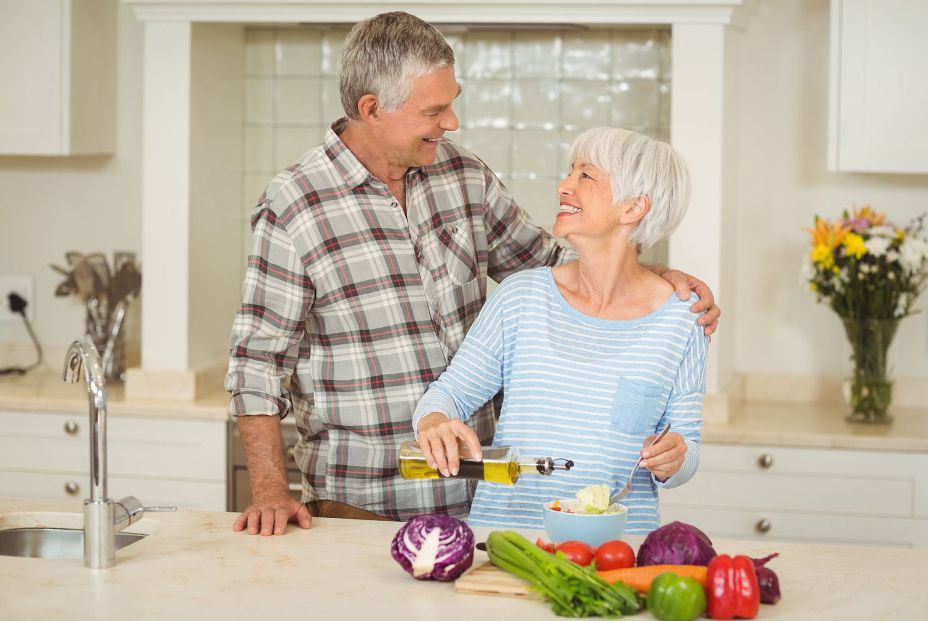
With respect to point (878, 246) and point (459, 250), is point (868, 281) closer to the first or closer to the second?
point (878, 246)

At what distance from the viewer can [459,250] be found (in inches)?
90.8

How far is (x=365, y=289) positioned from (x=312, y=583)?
712 mm

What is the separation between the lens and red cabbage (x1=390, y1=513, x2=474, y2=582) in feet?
5.20

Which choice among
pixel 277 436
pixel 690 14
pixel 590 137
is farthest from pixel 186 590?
pixel 690 14

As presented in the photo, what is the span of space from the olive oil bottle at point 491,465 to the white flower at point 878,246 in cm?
165

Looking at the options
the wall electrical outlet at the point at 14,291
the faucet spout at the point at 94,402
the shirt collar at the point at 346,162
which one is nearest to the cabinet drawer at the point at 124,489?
the wall electrical outlet at the point at 14,291

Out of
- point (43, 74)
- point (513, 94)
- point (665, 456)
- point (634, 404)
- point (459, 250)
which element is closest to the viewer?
point (665, 456)

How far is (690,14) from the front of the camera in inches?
121

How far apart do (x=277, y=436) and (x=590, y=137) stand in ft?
2.55

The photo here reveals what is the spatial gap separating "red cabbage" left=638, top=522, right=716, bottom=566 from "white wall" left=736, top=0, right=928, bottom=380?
207 cm

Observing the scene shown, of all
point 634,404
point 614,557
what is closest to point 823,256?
point 634,404

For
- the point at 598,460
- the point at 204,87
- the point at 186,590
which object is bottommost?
the point at 186,590

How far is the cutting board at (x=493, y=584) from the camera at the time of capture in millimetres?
1557

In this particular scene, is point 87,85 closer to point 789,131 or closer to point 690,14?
point 690,14
